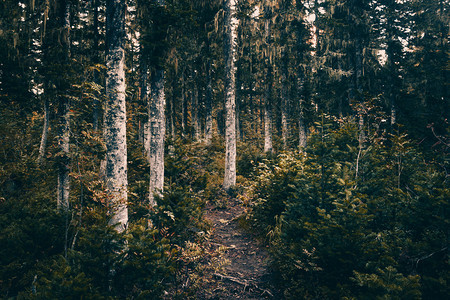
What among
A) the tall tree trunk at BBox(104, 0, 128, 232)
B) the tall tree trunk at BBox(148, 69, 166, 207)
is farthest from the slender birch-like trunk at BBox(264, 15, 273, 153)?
the tall tree trunk at BBox(104, 0, 128, 232)

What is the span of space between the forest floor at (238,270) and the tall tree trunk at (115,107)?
2609 millimetres

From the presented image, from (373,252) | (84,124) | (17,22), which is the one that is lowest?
(373,252)

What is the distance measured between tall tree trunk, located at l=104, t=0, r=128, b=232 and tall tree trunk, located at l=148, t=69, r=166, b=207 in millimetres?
2003

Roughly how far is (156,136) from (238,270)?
15.9ft

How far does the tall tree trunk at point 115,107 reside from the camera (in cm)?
523

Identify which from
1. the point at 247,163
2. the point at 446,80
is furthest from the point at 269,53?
the point at 446,80

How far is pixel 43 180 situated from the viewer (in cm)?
1059

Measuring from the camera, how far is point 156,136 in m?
7.54

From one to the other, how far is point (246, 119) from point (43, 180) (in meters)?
33.7

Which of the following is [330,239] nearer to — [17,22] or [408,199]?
[408,199]

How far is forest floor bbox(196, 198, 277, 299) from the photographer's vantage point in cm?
527

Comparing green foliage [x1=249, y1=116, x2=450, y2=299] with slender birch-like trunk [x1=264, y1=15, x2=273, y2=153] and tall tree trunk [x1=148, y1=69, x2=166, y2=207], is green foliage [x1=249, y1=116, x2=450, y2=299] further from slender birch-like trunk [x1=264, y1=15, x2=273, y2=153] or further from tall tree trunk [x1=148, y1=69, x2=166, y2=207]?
slender birch-like trunk [x1=264, y1=15, x2=273, y2=153]

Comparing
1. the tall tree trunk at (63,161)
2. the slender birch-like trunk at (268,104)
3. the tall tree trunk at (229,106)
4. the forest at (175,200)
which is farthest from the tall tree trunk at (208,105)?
the tall tree trunk at (63,161)

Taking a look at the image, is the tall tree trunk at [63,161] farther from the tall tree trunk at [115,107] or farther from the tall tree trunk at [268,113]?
the tall tree trunk at [268,113]
